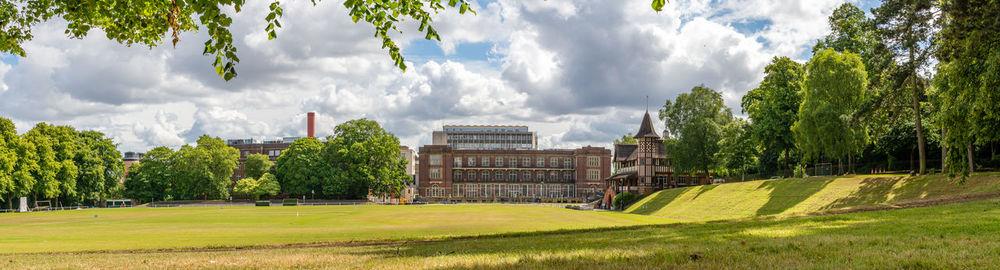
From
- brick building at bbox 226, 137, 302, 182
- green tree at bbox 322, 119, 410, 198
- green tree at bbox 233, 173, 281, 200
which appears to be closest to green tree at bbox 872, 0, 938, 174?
green tree at bbox 322, 119, 410, 198

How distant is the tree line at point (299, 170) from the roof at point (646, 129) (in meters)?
31.6

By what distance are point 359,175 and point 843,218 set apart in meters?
71.2

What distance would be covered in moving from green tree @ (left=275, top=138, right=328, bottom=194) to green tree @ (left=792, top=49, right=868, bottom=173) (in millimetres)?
59745

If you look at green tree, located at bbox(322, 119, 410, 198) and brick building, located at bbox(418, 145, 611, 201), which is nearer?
green tree, located at bbox(322, 119, 410, 198)

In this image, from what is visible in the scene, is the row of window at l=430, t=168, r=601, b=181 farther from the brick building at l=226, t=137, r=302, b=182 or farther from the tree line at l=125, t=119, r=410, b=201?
the brick building at l=226, t=137, r=302, b=182

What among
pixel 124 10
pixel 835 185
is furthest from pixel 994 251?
pixel 835 185

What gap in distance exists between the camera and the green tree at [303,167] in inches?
3327

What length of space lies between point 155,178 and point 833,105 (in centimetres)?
8094

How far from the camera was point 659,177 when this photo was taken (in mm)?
70375

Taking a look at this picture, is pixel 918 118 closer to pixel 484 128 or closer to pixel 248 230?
pixel 248 230

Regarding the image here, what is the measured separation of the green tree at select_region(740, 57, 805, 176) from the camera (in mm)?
49750

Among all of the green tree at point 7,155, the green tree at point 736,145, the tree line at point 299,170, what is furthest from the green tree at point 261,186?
the green tree at point 736,145

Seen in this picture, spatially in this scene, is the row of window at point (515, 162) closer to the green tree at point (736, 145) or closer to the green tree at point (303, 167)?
the green tree at point (303, 167)

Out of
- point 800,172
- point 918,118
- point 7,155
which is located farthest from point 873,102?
point 7,155
